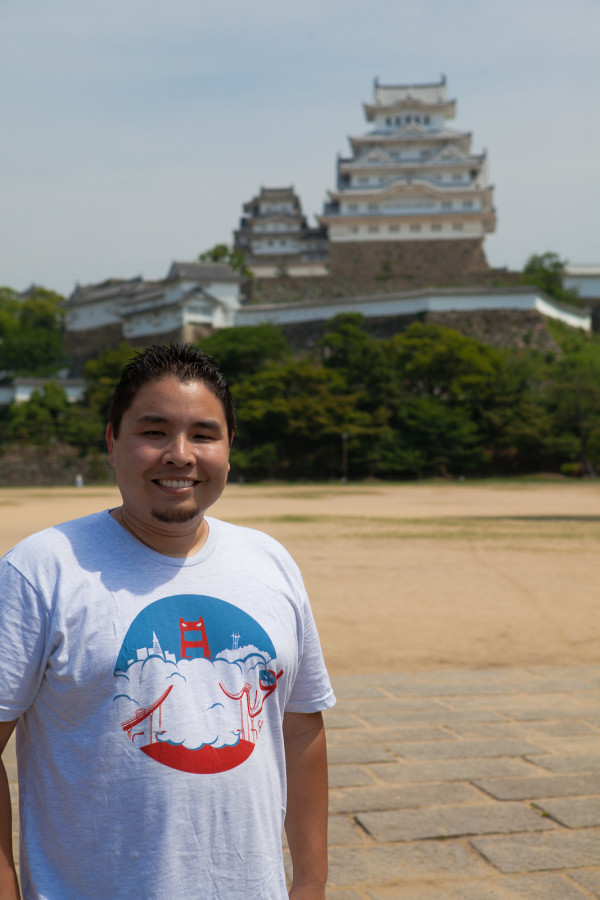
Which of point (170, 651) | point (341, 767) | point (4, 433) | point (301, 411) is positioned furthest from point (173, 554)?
point (4, 433)

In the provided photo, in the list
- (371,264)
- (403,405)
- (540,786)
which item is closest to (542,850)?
A: (540,786)

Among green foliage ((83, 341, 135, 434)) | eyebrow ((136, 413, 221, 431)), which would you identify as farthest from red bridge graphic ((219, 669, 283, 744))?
green foliage ((83, 341, 135, 434))

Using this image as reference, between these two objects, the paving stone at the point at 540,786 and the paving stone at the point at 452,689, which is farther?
the paving stone at the point at 452,689

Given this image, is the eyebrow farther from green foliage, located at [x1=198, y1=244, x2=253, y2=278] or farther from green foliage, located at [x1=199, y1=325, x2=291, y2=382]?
green foliage, located at [x1=198, y1=244, x2=253, y2=278]

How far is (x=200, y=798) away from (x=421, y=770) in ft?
8.01

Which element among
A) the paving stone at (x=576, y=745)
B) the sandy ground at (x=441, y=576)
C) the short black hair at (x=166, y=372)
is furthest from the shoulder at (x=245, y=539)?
the sandy ground at (x=441, y=576)

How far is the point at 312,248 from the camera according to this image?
179 ft

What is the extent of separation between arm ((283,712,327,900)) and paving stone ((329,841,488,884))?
1099mm

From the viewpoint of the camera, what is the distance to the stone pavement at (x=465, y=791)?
271 cm

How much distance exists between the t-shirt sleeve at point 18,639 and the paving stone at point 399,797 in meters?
2.08

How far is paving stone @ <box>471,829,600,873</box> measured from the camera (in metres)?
2.79

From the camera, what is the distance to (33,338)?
2013 inches

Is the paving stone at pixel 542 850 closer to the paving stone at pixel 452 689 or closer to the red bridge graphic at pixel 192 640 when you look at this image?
the red bridge graphic at pixel 192 640

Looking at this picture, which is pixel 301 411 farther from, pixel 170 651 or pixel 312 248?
pixel 170 651
